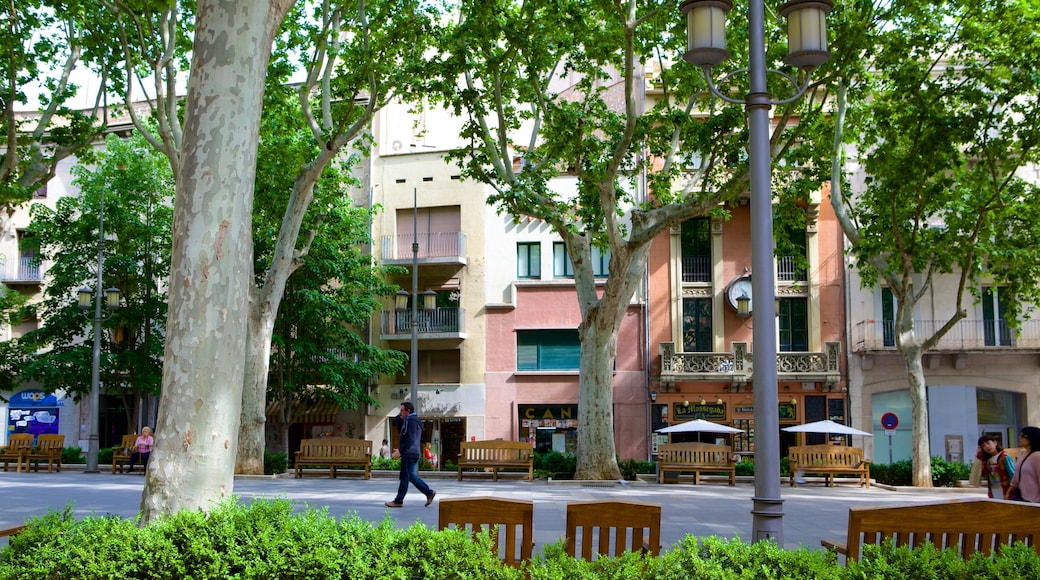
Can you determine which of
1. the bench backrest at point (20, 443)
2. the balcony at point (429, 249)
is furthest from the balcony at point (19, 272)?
the balcony at point (429, 249)

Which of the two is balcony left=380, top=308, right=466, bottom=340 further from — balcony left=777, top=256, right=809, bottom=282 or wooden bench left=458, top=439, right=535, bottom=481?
balcony left=777, top=256, right=809, bottom=282

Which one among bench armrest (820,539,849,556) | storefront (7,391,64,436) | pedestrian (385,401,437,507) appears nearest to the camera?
bench armrest (820,539,849,556)

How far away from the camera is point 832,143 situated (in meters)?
23.9

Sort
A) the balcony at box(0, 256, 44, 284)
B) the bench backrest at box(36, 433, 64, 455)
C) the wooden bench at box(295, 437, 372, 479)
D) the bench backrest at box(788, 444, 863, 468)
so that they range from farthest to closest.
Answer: the balcony at box(0, 256, 44, 284)
the bench backrest at box(36, 433, 64, 455)
the bench backrest at box(788, 444, 863, 468)
the wooden bench at box(295, 437, 372, 479)

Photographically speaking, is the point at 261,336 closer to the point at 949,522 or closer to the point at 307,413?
the point at 307,413

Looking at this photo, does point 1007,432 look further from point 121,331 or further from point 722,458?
point 121,331

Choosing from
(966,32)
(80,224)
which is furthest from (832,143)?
(80,224)

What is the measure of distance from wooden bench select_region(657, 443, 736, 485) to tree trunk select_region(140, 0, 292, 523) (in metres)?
16.5

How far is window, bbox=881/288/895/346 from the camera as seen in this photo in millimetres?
32438

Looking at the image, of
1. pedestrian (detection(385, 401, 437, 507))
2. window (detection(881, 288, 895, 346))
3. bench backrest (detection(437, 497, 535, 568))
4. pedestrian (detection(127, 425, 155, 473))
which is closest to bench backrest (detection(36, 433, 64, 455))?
pedestrian (detection(127, 425, 155, 473))

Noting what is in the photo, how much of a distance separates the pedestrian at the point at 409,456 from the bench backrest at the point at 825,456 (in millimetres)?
12630

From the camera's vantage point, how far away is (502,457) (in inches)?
937

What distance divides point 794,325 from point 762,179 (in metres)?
26.1

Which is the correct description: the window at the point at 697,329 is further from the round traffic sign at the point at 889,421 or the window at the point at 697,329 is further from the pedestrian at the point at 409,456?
the pedestrian at the point at 409,456
